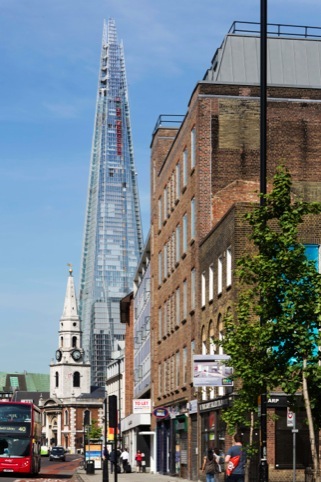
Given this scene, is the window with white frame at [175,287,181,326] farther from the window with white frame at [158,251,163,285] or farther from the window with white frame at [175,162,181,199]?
the window with white frame at [158,251,163,285]

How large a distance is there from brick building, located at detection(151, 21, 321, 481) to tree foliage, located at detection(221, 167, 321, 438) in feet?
51.1

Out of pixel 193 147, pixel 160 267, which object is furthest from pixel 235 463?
pixel 160 267

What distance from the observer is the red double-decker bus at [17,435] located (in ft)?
180

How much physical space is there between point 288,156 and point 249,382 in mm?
26819

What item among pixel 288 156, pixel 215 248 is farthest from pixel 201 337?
pixel 288 156

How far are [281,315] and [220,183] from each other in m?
26.7

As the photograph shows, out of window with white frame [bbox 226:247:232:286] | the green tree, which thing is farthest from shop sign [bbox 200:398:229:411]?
the green tree

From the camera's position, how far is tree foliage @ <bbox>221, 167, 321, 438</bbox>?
79.3 ft

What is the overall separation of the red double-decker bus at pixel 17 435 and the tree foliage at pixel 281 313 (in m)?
30.8

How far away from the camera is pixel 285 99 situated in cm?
5134

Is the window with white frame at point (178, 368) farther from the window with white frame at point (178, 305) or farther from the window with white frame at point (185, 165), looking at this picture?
the window with white frame at point (185, 165)

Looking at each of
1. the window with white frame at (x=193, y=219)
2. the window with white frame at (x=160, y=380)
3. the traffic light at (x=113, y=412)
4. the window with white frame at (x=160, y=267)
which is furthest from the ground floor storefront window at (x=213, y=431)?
the window with white frame at (x=160, y=267)

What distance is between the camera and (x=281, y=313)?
968 inches

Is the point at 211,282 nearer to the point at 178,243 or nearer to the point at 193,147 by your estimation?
the point at 193,147
